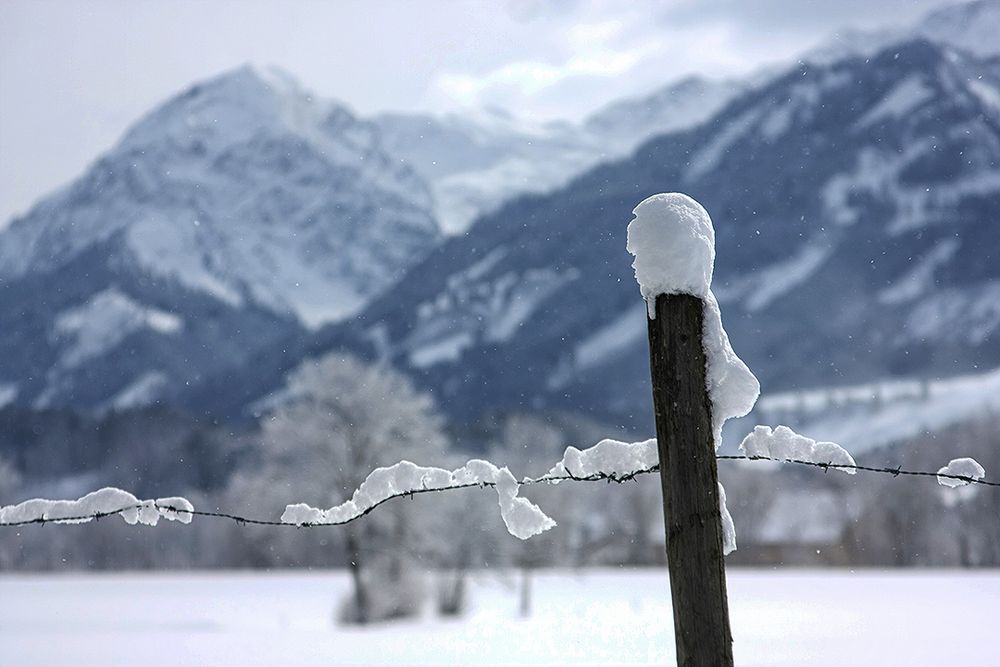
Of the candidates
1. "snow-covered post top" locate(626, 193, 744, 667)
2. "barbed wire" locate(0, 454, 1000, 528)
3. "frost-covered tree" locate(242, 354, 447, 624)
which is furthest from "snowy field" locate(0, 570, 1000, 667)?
"snow-covered post top" locate(626, 193, 744, 667)

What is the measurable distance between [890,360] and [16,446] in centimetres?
14665

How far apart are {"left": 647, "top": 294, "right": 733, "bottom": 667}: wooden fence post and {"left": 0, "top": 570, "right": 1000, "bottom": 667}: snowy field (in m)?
7.37

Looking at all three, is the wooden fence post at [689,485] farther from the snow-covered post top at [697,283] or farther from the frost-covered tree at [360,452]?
the frost-covered tree at [360,452]

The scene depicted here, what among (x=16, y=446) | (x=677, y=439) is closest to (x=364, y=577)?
(x=677, y=439)

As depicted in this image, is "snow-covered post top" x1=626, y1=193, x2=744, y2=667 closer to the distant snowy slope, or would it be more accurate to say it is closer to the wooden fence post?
the wooden fence post

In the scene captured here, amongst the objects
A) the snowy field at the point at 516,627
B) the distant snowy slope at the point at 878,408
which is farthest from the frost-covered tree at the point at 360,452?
the distant snowy slope at the point at 878,408

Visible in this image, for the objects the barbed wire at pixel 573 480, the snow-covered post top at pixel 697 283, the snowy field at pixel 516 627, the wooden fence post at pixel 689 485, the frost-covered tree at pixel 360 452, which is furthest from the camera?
the frost-covered tree at pixel 360 452

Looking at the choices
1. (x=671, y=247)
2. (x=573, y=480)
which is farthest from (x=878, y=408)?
(x=671, y=247)

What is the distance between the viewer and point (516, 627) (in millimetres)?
21531

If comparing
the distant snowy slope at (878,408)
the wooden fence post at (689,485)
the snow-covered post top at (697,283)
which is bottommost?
the wooden fence post at (689,485)

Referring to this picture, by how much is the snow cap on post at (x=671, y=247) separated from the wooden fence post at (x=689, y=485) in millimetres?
37

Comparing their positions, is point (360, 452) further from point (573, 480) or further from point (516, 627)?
point (573, 480)

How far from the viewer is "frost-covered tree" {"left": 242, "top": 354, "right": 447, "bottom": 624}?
26.1 metres

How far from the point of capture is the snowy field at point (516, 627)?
39.6 feet
